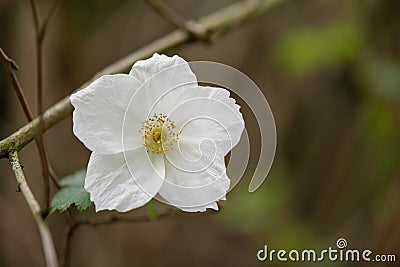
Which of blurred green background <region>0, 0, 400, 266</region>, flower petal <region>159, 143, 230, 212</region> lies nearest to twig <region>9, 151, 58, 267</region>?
flower petal <region>159, 143, 230, 212</region>

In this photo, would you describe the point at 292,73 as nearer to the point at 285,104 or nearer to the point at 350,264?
the point at 285,104

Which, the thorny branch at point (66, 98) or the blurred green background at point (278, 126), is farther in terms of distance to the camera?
the blurred green background at point (278, 126)

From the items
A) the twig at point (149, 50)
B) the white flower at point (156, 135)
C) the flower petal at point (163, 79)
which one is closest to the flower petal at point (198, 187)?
the white flower at point (156, 135)

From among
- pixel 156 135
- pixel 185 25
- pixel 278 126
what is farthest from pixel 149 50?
pixel 278 126

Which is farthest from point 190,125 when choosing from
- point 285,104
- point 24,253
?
point 285,104

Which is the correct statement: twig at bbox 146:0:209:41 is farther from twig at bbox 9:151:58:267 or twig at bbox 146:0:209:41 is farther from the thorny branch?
twig at bbox 9:151:58:267

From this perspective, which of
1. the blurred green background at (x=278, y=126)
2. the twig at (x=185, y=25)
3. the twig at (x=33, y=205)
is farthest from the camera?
the blurred green background at (x=278, y=126)

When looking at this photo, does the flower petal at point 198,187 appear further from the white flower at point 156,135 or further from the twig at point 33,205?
the twig at point 33,205
